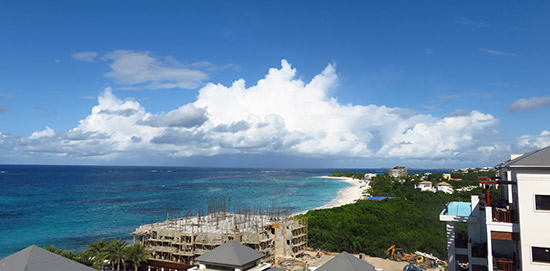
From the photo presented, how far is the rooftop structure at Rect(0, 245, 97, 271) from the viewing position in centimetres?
1129

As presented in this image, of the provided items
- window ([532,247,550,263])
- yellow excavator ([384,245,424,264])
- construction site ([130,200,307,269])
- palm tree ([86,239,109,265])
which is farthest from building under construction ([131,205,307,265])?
window ([532,247,550,263])

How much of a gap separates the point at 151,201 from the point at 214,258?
67.0 meters

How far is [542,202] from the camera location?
13234 millimetres

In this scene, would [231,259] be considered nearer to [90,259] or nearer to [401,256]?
[90,259]

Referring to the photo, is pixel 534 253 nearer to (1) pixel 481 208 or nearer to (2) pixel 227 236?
(1) pixel 481 208

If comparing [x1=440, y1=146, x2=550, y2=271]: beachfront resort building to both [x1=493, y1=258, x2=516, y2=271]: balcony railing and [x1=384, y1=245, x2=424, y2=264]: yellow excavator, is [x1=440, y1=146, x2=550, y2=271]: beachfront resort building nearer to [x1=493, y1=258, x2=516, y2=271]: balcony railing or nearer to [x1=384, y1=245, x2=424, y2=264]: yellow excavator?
[x1=493, y1=258, x2=516, y2=271]: balcony railing

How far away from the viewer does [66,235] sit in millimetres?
47531

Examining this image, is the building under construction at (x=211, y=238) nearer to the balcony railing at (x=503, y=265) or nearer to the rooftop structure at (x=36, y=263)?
the rooftop structure at (x=36, y=263)

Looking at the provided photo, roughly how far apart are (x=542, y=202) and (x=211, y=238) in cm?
1865

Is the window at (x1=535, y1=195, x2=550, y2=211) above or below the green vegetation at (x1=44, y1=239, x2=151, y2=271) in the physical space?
above

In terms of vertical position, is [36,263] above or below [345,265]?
above

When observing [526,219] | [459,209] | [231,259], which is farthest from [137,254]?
[526,219]

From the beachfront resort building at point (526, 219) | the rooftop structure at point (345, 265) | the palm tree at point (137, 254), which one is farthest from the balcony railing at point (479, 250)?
the palm tree at point (137, 254)

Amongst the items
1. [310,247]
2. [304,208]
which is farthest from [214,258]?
[304,208]
